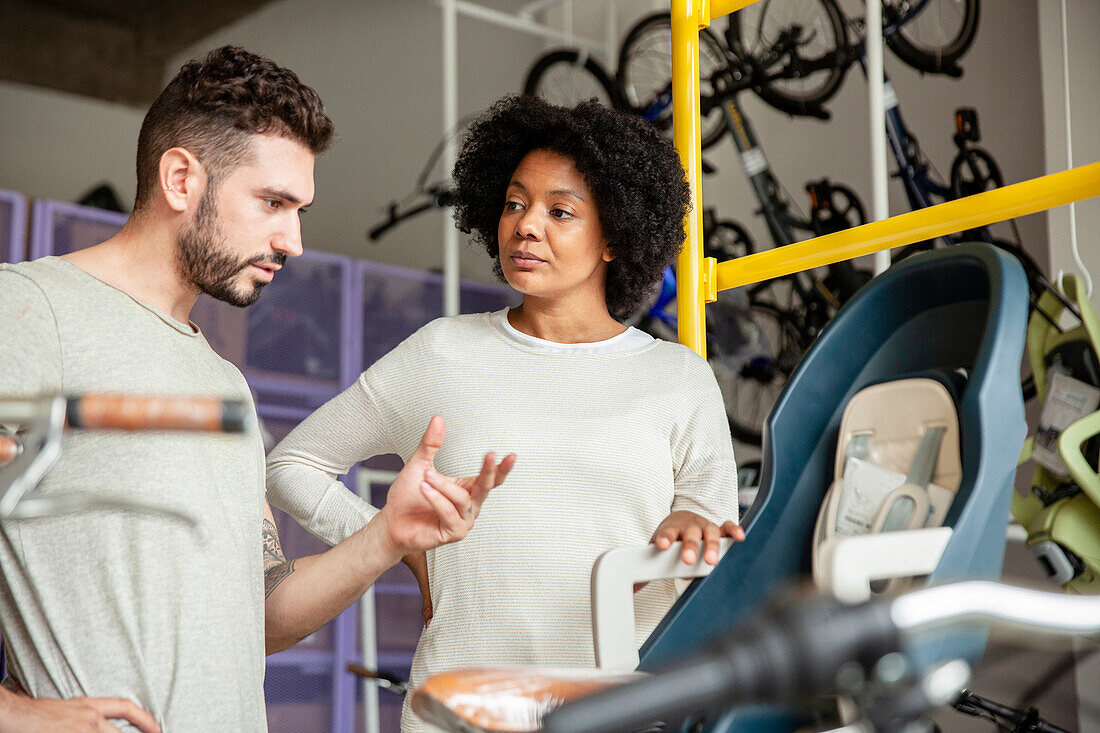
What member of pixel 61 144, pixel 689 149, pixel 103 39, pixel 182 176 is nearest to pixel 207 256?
pixel 182 176

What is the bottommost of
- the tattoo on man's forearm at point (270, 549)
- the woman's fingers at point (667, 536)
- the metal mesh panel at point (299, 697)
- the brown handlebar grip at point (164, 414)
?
the metal mesh panel at point (299, 697)

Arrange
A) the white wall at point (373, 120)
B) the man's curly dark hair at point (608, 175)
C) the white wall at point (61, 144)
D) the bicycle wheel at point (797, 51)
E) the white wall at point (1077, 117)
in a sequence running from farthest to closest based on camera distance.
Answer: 1. the white wall at point (61, 144)
2. the white wall at point (373, 120)
3. the bicycle wheel at point (797, 51)
4. the white wall at point (1077, 117)
5. the man's curly dark hair at point (608, 175)

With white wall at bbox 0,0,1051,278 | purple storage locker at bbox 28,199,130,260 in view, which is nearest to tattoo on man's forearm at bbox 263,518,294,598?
purple storage locker at bbox 28,199,130,260

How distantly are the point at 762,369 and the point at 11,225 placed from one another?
2.81 meters

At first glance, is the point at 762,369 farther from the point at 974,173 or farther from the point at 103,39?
the point at 103,39

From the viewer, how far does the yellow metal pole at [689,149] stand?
2.01 metres

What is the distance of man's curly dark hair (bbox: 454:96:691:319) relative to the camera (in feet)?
Result: 6.27

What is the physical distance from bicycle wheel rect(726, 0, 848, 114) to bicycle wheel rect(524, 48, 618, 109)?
2.78ft

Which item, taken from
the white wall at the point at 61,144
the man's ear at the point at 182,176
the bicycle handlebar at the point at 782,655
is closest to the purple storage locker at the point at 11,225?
the man's ear at the point at 182,176

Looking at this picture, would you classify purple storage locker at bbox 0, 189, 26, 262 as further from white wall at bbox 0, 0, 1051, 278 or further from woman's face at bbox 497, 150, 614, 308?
white wall at bbox 0, 0, 1051, 278

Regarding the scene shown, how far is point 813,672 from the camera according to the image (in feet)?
1.99

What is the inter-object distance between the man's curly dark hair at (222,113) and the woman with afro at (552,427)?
414 millimetres

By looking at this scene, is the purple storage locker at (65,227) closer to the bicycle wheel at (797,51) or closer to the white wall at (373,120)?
the white wall at (373,120)

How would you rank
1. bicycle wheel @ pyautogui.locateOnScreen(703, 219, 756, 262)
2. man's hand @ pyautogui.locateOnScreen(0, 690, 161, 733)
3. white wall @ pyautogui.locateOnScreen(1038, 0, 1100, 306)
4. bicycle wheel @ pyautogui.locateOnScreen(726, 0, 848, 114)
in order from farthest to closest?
bicycle wheel @ pyautogui.locateOnScreen(703, 219, 756, 262) < bicycle wheel @ pyautogui.locateOnScreen(726, 0, 848, 114) < white wall @ pyautogui.locateOnScreen(1038, 0, 1100, 306) < man's hand @ pyautogui.locateOnScreen(0, 690, 161, 733)
